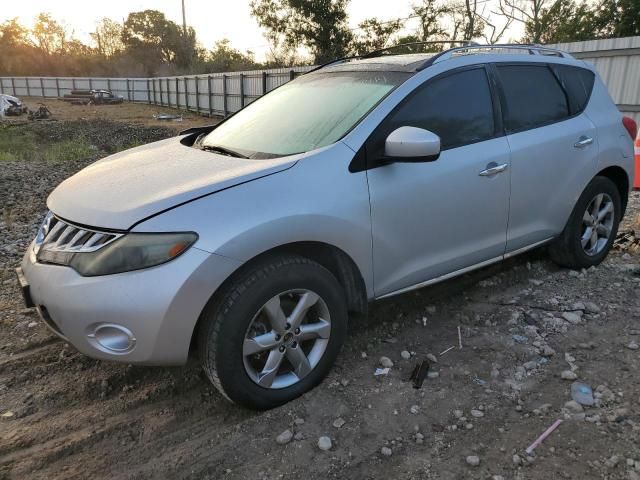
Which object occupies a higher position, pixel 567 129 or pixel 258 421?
pixel 567 129

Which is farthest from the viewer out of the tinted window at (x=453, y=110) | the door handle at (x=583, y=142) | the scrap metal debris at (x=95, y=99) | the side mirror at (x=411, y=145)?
→ the scrap metal debris at (x=95, y=99)

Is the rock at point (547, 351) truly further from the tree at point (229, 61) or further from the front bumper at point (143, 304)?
the tree at point (229, 61)

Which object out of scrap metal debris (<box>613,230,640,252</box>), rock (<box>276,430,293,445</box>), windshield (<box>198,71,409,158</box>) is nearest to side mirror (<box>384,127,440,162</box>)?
windshield (<box>198,71,409,158</box>)

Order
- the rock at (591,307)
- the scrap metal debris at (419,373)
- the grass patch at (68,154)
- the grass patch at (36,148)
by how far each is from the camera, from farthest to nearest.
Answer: the grass patch at (36,148) → the grass patch at (68,154) → the rock at (591,307) → the scrap metal debris at (419,373)

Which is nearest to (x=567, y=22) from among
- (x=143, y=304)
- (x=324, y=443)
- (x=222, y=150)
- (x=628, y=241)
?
(x=628, y=241)

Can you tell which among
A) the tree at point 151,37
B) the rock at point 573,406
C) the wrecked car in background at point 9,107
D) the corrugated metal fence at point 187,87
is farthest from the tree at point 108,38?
A: the rock at point 573,406

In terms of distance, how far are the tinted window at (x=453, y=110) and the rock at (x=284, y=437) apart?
1620 mm

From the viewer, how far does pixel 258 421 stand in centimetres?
260

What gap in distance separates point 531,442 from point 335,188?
1.50m

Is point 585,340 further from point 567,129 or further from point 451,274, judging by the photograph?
point 567,129

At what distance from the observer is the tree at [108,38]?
67438mm

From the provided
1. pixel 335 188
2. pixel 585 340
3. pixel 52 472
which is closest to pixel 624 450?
pixel 585 340

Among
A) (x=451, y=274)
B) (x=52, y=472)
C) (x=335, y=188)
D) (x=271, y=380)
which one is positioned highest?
(x=335, y=188)

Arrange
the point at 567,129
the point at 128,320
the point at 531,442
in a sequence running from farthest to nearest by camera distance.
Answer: the point at 567,129
the point at 531,442
the point at 128,320
